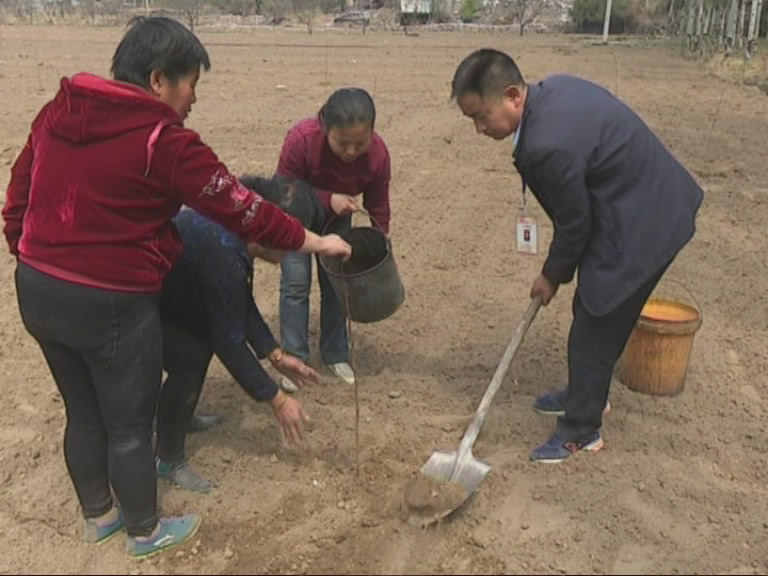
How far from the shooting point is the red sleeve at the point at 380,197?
12.4ft

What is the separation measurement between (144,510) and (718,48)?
2838cm

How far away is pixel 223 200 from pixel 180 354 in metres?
0.79

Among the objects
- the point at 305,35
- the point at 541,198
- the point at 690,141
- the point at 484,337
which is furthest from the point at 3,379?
the point at 305,35

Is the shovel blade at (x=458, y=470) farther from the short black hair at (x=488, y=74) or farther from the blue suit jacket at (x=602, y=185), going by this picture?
the short black hair at (x=488, y=74)

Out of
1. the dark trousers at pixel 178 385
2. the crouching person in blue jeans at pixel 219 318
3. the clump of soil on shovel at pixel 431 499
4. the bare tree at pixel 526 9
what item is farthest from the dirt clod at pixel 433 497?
the bare tree at pixel 526 9

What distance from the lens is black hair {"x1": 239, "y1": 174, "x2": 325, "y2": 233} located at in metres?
2.86

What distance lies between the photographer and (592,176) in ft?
9.41

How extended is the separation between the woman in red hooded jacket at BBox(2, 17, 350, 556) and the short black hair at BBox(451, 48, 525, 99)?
78 centimetres

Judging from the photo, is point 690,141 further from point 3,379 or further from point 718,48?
point 718,48

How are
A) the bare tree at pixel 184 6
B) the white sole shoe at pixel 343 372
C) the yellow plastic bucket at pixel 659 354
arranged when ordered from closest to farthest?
1. the yellow plastic bucket at pixel 659 354
2. the white sole shoe at pixel 343 372
3. the bare tree at pixel 184 6

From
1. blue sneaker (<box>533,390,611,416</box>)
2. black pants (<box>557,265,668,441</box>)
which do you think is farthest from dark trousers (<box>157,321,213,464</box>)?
blue sneaker (<box>533,390,611,416</box>)

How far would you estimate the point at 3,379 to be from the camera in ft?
13.1

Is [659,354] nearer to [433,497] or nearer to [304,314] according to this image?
[433,497]

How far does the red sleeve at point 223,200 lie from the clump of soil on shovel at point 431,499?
1015 millimetres
